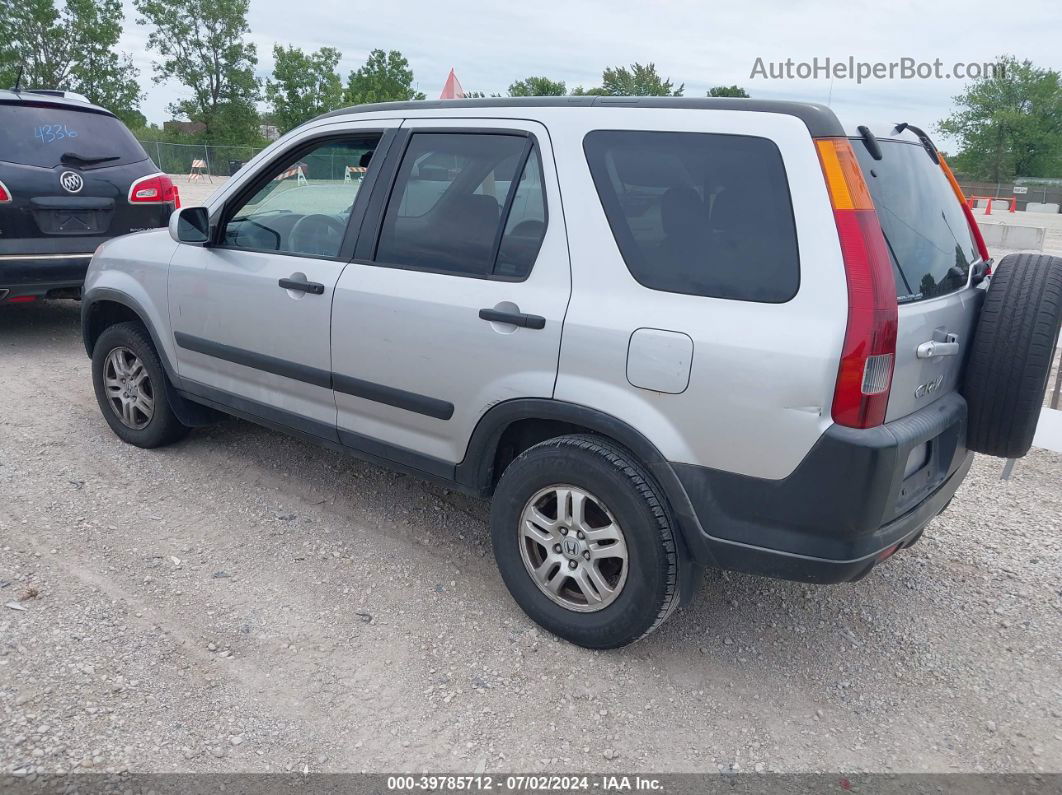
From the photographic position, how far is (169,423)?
4609 mm

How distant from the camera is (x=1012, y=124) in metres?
60.9

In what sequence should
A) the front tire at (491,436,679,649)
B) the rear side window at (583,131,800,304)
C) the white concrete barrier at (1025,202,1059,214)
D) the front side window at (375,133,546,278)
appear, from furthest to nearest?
the white concrete barrier at (1025,202,1059,214) < the front side window at (375,133,546,278) < the front tire at (491,436,679,649) < the rear side window at (583,131,800,304)

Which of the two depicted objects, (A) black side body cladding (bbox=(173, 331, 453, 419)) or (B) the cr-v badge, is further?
(A) black side body cladding (bbox=(173, 331, 453, 419))

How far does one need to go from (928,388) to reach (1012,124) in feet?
229

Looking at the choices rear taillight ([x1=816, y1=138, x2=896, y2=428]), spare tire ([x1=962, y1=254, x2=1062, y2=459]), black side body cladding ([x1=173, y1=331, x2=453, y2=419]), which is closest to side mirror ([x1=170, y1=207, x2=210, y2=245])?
black side body cladding ([x1=173, y1=331, x2=453, y2=419])

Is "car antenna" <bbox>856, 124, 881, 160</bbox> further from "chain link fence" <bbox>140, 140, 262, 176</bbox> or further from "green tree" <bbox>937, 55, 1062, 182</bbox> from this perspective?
"green tree" <bbox>937, 55, 1062, 182</bbox>

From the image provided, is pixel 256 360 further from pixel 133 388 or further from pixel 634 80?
pixel 634 80

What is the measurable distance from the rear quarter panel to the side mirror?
193cm

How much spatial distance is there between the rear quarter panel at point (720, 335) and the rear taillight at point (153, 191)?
17.0ft

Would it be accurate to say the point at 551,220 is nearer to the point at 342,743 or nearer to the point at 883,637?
the point at 342,743

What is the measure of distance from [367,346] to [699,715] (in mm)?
1854

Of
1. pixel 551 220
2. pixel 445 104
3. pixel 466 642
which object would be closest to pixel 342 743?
pixel 466 642

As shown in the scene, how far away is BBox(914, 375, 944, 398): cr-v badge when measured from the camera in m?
2.67

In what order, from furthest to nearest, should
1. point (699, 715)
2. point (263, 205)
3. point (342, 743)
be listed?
point (263, 205)
point (699, 715)
point (342, 743)
